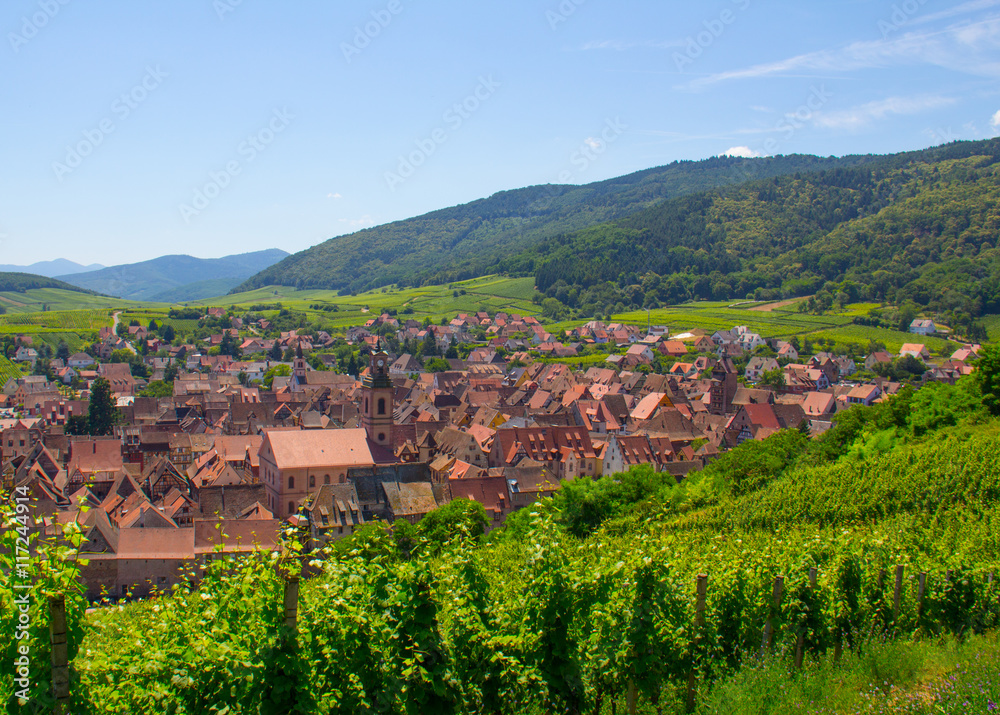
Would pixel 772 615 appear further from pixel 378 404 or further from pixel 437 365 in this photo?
pixel 437 365

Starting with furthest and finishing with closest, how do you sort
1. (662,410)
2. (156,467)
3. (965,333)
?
(965,333), (662,410), (156,467)

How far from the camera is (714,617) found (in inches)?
494

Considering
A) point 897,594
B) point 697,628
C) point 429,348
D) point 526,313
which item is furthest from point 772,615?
point 526,313

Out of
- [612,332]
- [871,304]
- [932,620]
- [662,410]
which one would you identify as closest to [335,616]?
[932,620]

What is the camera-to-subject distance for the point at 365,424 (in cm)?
5625

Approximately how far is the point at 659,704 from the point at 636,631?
1.78 meters

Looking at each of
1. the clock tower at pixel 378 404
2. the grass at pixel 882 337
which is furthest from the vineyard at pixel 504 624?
the grass at pixel 882 337

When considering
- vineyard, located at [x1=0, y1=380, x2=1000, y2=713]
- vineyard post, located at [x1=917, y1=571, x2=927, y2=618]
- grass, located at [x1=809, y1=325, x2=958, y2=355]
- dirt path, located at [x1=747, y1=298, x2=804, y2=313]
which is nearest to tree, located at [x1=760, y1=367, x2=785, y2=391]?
grass, located at [x1=809, y1=325, x2=958, y2=355]

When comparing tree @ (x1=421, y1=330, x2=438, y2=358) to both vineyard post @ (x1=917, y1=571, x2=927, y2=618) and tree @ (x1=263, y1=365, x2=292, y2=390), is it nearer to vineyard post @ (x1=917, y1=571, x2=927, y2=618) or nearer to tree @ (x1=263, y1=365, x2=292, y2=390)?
tree @ (x1=263, y1=365, x2=292, y2=390)

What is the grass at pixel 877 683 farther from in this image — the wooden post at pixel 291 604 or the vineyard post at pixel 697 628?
the wooden post at pixel 291 604

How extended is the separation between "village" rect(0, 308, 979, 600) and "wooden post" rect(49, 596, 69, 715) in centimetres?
54

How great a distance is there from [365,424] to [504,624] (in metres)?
46.6

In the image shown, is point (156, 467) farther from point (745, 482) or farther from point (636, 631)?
point (636, 631)

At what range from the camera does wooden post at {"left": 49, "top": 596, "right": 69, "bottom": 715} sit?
7641 mm
